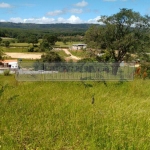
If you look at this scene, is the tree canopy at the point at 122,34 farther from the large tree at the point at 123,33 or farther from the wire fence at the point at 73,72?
the wire fence at the point at 73,72

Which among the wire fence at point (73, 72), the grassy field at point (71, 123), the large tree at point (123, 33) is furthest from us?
the large tree at point (123, 33)

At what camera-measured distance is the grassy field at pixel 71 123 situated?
8.65 feet

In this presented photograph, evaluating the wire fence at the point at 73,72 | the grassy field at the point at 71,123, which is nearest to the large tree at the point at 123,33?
the wire fence at the point at 73,72

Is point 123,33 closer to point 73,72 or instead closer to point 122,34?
point 122,34

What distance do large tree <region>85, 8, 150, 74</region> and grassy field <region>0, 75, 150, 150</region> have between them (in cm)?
1655

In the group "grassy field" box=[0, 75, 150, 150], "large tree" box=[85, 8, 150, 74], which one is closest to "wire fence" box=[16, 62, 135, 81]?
"grassy field" box=[0, 75, 150, 150]

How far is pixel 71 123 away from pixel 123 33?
19.2 m

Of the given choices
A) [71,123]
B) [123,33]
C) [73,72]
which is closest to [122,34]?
[123,33]

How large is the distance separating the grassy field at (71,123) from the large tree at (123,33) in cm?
1655

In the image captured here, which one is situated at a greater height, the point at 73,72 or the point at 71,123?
the point at 73,72

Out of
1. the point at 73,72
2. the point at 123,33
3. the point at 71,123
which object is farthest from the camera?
the point at 123,33

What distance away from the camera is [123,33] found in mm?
21312

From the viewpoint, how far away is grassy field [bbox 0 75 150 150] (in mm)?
2637

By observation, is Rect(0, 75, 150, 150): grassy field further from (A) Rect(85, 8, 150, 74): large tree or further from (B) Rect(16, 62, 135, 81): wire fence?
(A) Rect(85, 8, 150, 74): large tree
